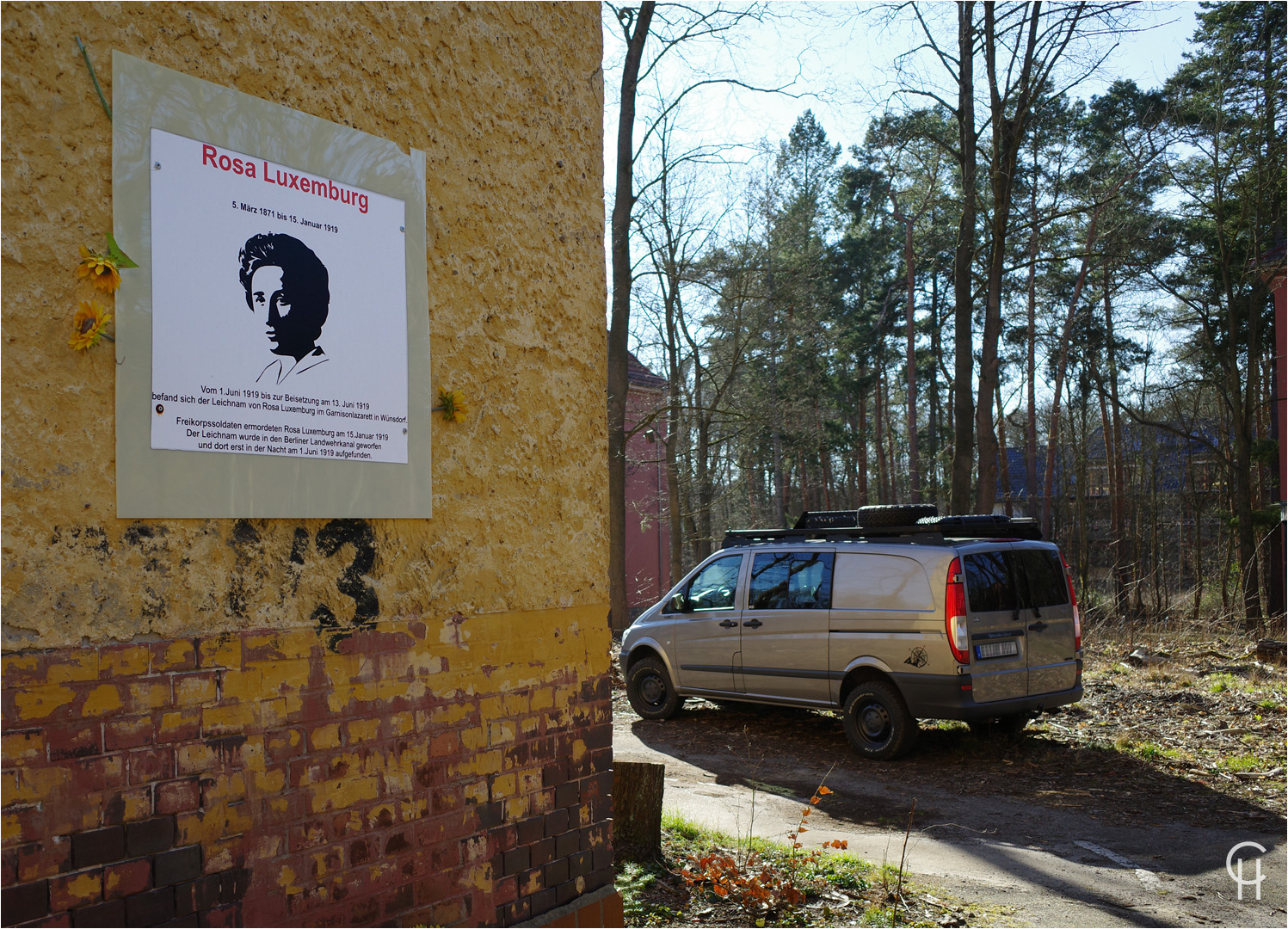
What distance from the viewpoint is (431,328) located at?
11.3 feet

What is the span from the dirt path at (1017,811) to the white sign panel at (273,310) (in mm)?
4131

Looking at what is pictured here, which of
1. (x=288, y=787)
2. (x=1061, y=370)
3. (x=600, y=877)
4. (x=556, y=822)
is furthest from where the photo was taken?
(x=1061, y=370)

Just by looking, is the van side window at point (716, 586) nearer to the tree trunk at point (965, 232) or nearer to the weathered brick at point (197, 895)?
the tree trunk at point (965, 232)

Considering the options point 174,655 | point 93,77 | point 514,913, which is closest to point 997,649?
point 514,913

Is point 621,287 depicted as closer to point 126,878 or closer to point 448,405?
point 448,405

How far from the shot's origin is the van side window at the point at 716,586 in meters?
10.3

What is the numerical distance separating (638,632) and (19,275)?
9.17m

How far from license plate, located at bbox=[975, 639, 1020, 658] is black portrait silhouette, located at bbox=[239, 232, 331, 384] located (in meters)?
6.86

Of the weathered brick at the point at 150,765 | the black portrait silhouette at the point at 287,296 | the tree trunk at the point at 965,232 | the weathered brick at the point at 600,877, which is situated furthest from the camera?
the tree trunk at the point at 965,232

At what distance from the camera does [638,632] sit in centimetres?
1114

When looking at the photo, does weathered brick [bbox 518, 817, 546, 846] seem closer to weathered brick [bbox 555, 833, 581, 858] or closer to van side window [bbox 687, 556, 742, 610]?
weathered brick [bbox 555, 833, 581, 858]

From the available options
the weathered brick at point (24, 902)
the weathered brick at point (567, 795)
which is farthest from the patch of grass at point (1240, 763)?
the weathered brick at point (24, 902)

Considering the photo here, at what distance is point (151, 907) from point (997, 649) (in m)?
7.42

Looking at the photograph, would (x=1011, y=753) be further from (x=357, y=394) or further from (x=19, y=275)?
(x=19, y=275)
